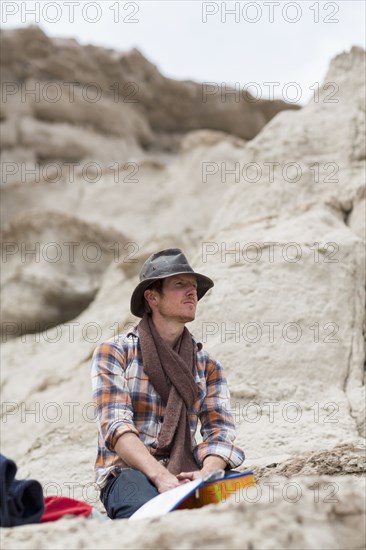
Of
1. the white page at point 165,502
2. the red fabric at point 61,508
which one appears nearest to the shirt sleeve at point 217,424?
the white page at point 165,502

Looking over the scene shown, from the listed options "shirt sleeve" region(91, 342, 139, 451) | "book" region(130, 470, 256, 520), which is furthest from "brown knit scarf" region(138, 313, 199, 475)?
"book" region(130, 470, 256, 520)

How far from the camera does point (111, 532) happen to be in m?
1.99

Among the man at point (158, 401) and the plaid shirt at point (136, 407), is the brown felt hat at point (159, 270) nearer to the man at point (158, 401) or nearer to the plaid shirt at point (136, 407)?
the man at point (158, 401)

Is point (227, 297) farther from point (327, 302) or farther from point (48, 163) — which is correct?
point (48, 163)

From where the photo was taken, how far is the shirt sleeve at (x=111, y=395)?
282cm

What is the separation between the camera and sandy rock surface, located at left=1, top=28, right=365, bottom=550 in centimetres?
200

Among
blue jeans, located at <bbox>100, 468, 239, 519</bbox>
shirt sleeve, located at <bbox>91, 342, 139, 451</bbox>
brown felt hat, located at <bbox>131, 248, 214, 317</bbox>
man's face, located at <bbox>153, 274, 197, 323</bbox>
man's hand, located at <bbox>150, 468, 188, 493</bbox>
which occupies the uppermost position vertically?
brown felt hat, located at <bbox>131, 248, 214, 317</bbox>

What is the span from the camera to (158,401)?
3012 mm

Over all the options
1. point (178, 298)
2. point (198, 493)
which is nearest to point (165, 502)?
point (198, 493)

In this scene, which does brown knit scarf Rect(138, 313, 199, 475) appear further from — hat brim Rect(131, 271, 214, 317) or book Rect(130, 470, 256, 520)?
book Rect(130, 470, 256, 520)

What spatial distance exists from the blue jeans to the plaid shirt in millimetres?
72

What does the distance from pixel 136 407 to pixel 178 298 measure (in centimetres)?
47

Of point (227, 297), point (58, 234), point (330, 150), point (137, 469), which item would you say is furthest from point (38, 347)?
point (137, 469)

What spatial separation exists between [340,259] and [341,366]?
834 mm
